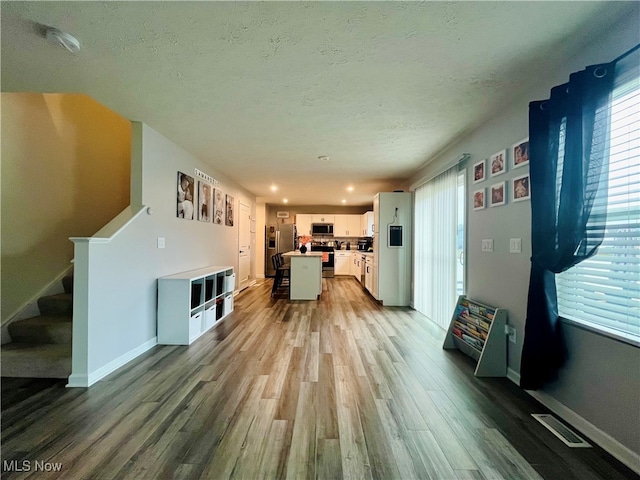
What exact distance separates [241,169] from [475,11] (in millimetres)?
3948

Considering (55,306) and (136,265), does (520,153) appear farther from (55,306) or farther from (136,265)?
(55,306)

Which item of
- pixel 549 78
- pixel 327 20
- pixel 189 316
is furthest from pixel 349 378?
pixel 549 78

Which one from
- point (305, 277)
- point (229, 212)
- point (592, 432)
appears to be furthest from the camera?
point (305, 277)

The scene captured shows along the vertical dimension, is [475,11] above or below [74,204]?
above

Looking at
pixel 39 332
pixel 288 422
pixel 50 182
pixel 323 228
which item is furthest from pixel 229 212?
pixel 288 422

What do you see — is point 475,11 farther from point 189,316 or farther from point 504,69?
point 189,316

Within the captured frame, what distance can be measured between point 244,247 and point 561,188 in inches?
235

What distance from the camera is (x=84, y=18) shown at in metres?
1.47

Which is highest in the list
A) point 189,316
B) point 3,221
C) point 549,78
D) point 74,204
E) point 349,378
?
point 549,78

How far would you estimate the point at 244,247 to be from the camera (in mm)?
6504

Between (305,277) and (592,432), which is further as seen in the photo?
(305,277)

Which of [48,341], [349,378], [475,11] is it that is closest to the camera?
[475,11]

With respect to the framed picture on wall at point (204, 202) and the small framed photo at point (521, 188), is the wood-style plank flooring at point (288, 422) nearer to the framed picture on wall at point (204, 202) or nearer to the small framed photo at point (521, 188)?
the small framed photo at point (521, 188)

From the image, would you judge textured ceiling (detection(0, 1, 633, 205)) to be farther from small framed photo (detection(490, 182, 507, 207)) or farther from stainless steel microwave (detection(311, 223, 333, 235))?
stainless steel microwave (detection(311, 223, 333, 235))
